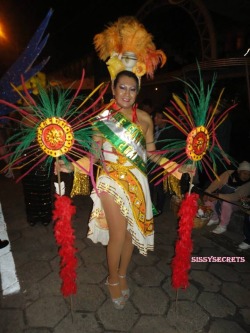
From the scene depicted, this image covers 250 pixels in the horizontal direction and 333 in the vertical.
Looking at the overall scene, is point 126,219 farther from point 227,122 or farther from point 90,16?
point 90,16

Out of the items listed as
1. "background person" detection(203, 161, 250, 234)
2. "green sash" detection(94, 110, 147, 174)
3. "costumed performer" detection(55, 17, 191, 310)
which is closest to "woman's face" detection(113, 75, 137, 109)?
"costumed performer" detection(55, 17, 191, 310)

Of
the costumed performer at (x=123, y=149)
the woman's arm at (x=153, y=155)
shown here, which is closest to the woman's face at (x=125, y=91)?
the costumed performer at (x=123, y=149)

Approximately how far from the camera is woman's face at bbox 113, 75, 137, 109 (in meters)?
2.29

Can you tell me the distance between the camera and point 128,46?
2.40 meters

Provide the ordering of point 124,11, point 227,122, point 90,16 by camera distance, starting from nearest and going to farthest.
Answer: point 227,122 < point 124,11 < point 90,16

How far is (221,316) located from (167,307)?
52 centimetres

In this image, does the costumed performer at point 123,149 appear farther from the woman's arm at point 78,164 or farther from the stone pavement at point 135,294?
the stone pavement at point 135,294

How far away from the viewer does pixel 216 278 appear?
304cm

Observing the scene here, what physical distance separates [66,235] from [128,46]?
179 cm

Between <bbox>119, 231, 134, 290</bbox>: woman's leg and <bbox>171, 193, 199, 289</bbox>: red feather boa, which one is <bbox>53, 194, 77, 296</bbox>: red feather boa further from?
<bbox>171, 193, 199, 289</bbox>: red feather boa

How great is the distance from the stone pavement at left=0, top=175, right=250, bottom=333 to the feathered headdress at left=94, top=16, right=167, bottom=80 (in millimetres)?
2202

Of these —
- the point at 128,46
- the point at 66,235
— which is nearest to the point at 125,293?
the point at 66,235

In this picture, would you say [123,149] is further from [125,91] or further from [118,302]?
[118,302]

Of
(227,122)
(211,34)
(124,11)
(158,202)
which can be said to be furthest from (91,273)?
(124,11)
